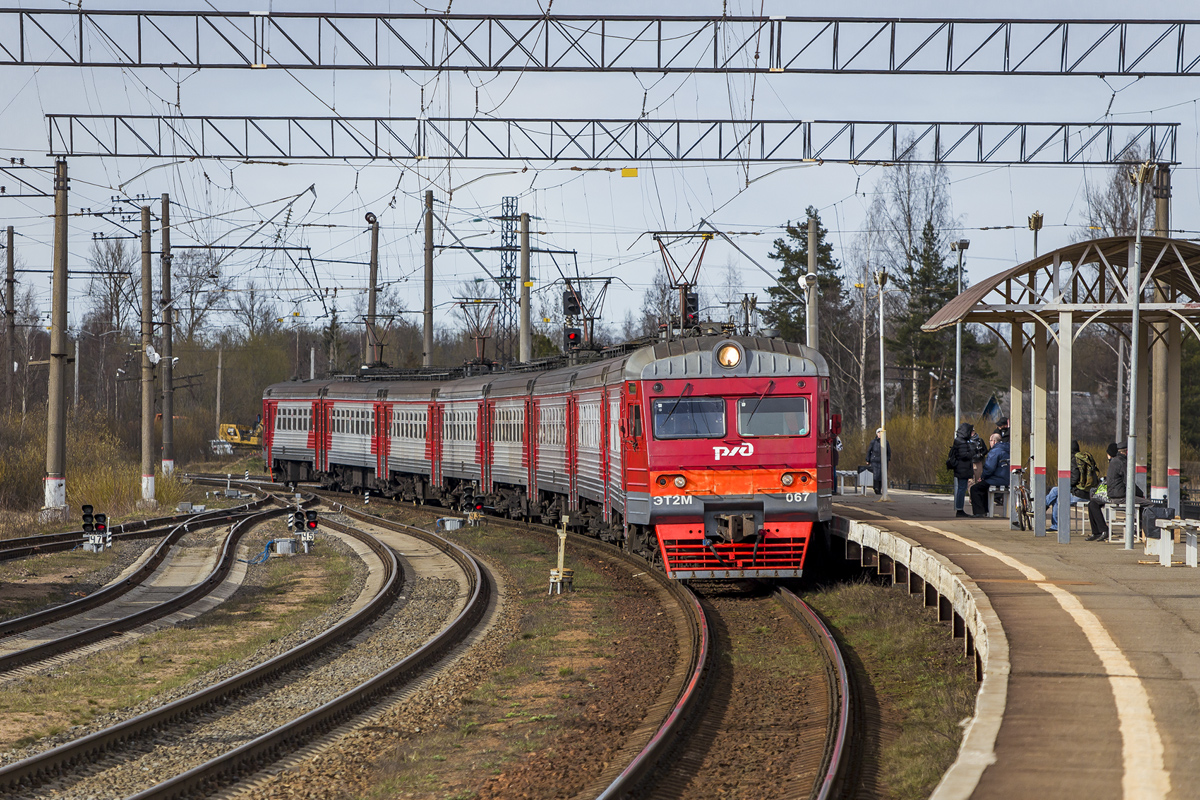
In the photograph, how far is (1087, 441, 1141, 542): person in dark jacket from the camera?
50.9 ft

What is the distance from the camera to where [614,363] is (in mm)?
16469

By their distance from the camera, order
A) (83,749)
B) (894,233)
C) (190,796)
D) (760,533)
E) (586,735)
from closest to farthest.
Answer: (190,796) < (83,749) < (586,735) < (760,533) < (894,233)

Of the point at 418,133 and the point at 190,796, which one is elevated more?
the point at 418,133

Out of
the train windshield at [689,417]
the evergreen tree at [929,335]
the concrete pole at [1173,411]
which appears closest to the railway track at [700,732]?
the train windshield at [689,417]

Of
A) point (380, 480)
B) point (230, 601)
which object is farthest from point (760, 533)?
point (380, 480)

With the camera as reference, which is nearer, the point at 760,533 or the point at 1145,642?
the point at 1145,642

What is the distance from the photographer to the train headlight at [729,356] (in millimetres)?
14906


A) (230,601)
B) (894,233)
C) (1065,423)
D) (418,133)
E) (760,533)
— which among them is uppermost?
(894,233)

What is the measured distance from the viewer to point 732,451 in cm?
1470

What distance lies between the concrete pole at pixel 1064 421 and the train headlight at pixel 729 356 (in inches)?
148

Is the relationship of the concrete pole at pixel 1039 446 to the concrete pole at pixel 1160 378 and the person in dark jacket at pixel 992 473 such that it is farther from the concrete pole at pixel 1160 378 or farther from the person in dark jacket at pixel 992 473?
the person in dark jacket at pixel 992 473

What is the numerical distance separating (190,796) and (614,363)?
32.6 ft

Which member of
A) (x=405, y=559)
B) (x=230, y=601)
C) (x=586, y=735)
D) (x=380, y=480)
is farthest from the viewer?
(x=380, y=480)

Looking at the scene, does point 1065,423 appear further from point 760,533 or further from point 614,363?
point 614,363
